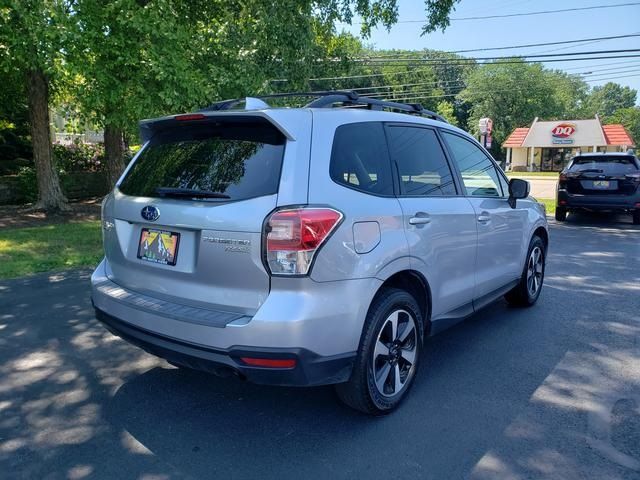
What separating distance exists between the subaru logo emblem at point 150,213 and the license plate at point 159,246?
0.08m

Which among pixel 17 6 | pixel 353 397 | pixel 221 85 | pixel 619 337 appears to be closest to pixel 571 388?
pixel 619 337

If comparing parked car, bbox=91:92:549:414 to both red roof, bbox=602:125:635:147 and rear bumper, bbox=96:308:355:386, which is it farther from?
red roof, bbox=602:125:635:147

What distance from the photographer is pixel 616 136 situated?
5284 cm

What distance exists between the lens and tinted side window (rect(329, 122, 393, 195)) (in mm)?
2993

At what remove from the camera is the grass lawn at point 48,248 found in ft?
23.6

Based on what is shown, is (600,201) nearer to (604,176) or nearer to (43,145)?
(604,176)

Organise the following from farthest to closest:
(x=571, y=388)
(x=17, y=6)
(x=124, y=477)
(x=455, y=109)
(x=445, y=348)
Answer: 1. (x=455, y=109)
2. (x=17, y=6)
3. (x=445, y=348)
4. (x=571, y=388)
5. (x=124, y=477)

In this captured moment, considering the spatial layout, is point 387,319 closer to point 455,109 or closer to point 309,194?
point 309,194

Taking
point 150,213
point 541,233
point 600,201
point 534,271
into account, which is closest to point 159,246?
point 150,213

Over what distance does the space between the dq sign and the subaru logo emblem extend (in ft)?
184

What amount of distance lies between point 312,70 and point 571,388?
29.5 ft

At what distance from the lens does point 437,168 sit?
390 centimetres

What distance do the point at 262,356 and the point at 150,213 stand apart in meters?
1.12

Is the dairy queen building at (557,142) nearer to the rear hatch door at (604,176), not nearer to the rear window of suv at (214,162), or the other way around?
the rear hatch door at (604,176)
